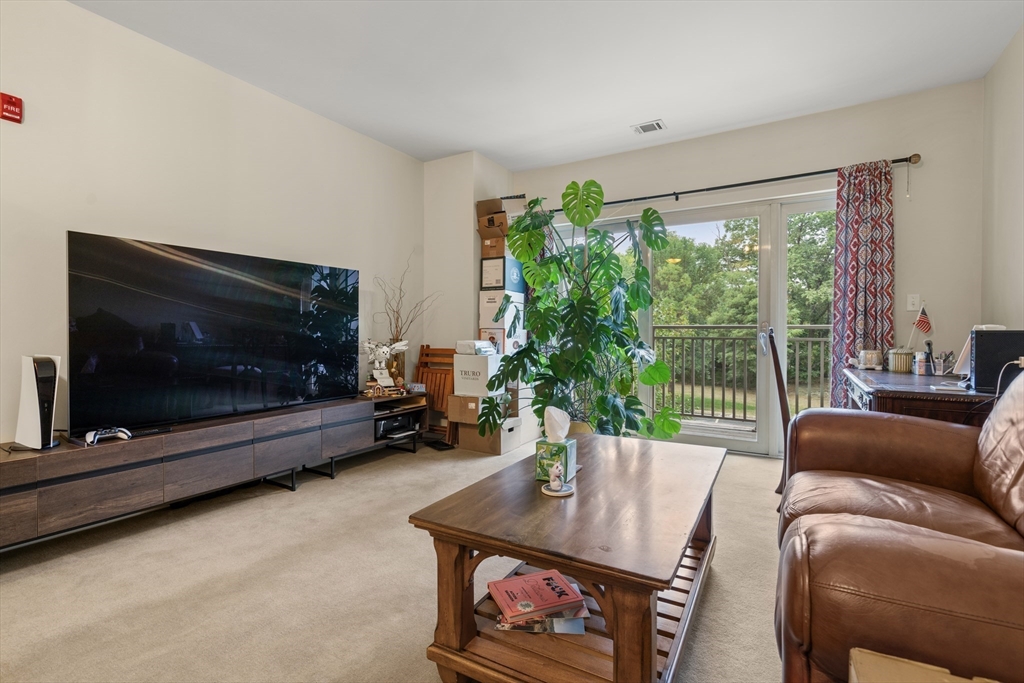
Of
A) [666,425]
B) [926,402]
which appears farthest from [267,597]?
[926,402]

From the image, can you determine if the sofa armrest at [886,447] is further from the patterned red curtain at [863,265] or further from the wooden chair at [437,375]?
the wooden chair at [437,375]

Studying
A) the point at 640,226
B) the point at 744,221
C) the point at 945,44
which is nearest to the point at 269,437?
the point at 640,226

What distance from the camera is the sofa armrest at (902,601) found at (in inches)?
27.1

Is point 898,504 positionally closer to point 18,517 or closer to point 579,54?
point 579,54

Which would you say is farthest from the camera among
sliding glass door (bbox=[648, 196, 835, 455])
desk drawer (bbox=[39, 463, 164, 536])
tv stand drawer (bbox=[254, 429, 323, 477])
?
sliding glass door (bbox=[648, 196, 835, 455])

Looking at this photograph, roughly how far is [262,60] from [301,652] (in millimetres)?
3163

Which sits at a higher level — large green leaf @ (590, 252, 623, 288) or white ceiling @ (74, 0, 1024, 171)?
white ceiling @ (74, 0, 1024, 171)

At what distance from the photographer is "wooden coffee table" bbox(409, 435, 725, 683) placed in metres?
1.02

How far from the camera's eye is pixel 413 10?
236 centimetres

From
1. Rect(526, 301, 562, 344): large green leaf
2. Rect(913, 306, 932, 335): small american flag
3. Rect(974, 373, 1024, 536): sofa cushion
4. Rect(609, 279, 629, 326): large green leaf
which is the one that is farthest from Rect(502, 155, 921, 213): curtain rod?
Rect(974, 373, 1024, 536): sofa cushion

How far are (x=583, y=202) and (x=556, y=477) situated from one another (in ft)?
6.84

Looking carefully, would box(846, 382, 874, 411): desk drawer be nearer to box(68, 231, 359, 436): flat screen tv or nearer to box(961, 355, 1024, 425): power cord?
box(961, 355, 1024, 425): power cord

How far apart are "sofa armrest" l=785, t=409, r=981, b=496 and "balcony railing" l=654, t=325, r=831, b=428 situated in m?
2.08

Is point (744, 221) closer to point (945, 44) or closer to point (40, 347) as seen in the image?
point (945, 44)
